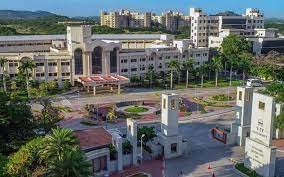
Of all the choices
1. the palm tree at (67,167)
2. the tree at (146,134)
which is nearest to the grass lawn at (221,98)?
the tree at (146,134)

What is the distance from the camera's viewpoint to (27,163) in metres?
33.3

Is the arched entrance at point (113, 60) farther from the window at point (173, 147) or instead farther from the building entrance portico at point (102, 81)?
the window at point (173, 147)

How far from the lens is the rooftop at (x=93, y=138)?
1769 inches

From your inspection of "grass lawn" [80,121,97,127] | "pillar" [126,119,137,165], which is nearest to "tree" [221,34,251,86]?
"grass lawn" [80,121,97,127]

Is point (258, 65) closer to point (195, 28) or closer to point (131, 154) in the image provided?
point (195, 28)

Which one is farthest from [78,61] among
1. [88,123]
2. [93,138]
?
[93,138]

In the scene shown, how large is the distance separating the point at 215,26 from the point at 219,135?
8692cm

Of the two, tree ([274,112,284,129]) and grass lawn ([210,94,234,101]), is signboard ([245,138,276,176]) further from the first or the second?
grass lawn ([210,94,234,101])

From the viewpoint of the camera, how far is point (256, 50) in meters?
124

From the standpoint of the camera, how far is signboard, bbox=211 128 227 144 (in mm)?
54147

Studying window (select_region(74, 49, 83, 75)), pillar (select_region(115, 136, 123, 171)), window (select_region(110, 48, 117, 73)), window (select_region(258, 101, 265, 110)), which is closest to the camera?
window (select_region(258, 101, 265, 110))

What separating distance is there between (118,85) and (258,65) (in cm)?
3928

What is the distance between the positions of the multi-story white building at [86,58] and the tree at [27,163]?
50058mm

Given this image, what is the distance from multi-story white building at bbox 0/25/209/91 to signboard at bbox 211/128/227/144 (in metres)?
35.3
